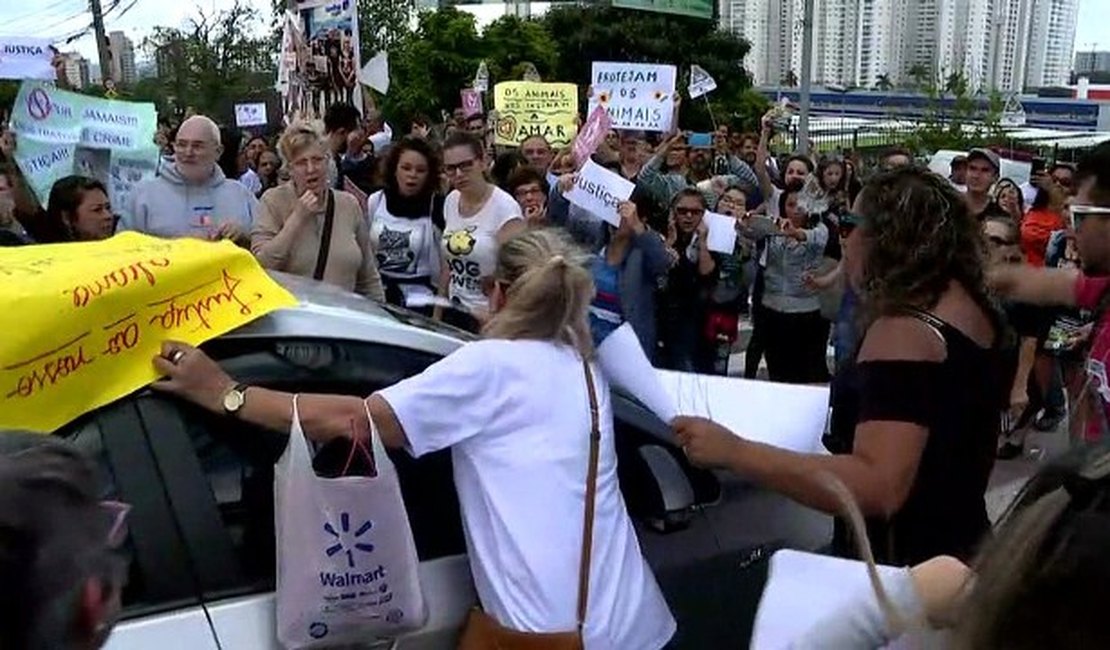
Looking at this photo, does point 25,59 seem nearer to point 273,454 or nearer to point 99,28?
point 273,454

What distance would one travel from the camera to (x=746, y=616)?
2949 millimetres

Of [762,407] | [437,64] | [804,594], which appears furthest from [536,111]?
[437,64]

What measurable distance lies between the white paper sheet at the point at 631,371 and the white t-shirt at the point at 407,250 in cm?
292

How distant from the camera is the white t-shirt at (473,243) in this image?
520cm

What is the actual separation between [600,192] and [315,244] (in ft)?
6.06

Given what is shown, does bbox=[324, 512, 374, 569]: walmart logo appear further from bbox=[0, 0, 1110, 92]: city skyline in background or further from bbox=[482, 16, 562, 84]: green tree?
bbox=[0, 0, 1110, 92]: city skyline in background

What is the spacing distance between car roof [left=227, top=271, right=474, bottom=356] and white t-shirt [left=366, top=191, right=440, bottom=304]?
2.59m

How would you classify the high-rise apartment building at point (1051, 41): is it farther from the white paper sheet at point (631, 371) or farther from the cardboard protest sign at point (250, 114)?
the white paper sheet at point (631, 371)

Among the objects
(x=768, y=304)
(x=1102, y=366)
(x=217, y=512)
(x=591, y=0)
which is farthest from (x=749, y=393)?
(x=591, y=0)

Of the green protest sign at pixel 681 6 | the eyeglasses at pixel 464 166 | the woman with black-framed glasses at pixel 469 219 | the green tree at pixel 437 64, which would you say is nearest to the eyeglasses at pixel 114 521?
the woman with black-framed glasses at pixel 469 219

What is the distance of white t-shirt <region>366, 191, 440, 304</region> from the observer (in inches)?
216

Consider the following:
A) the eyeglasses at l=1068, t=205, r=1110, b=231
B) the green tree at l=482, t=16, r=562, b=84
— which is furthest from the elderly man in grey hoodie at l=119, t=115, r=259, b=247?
the green tree at l=482, t=16, r=562, b=84

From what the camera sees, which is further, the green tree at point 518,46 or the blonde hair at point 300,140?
the green tree at point 518,46

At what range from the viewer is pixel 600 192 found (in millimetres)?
5957
